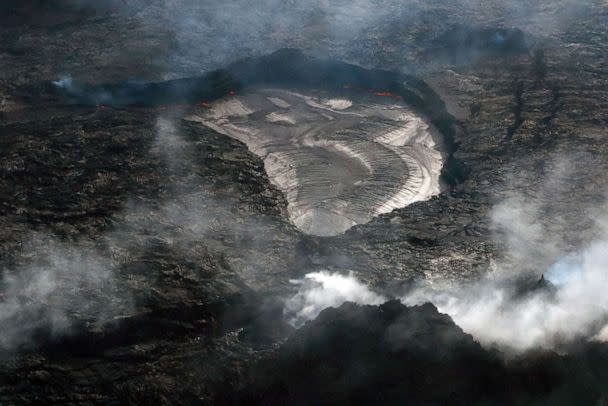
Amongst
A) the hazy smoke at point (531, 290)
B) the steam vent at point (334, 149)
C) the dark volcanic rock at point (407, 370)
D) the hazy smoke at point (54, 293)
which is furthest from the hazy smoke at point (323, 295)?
the hazy smoke at point (54, 293)

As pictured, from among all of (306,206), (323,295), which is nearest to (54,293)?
(323,295)

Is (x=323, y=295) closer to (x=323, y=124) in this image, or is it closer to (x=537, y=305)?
(x=537, y=305)

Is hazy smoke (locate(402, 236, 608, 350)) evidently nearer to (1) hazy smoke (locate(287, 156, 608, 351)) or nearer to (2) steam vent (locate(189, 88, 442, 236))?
(1) hazy smoke (locate(287, 156, 608, 351))

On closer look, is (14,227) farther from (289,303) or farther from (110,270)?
(289,303)

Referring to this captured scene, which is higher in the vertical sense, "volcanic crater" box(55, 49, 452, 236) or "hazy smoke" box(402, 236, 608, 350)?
"hazy smoke" box(402, 236, 608, 350)

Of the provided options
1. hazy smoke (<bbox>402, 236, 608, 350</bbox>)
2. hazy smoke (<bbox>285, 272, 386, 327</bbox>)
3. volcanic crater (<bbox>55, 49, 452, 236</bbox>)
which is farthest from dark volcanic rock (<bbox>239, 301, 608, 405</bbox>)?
volcanic crater (<bbox>55, 49, 452, 236</bbox>)

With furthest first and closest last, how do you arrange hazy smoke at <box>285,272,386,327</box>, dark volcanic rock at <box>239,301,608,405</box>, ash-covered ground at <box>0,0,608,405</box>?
hazy smoke at <box>285,272,386,327</box>, ash-covered ground at <box>0,0,608,405</box>, dark volcanic rock at <box>239,301,608,405</box>

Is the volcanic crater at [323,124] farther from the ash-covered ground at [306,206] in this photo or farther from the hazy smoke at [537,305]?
the hazy smoke at [537,305]
